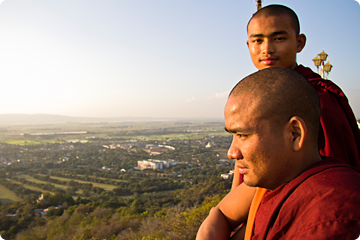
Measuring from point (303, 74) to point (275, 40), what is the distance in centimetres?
22

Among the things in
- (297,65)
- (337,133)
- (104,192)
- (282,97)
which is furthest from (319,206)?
(104,192)

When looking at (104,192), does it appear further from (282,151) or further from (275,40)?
(282,151)

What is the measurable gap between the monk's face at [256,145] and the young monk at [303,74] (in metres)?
0.04

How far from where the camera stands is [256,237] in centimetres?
85

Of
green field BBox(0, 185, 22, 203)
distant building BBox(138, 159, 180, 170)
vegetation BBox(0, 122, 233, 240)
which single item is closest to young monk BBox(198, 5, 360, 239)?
vegetation BBox(0, 122, 233, 240)

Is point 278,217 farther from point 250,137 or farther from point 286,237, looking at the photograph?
point 250,137

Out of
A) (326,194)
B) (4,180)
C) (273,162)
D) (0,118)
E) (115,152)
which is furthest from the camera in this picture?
(0,118)

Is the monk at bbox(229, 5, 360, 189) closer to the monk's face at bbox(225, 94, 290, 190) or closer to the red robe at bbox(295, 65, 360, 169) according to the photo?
the red robe at bbox(295, 65, 360, 169)

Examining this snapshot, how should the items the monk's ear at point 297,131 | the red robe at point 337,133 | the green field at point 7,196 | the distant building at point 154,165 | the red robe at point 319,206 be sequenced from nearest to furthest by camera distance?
the red robe at point 319,206 → the monk's ear at point 297,131 → the red robe at point 337,133 → the green field at point 7,196 → the distant building at point 154,165

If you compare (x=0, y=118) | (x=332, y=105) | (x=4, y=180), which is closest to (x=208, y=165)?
(x=4, y=180)

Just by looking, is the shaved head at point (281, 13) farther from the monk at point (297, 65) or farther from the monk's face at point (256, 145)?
the monk's face at point (256, 145)

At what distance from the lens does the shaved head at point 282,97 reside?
79 centimetres

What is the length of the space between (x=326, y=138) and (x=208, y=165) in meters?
31.1

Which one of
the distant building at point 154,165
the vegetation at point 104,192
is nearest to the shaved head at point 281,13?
the vegetation at point 104,192
